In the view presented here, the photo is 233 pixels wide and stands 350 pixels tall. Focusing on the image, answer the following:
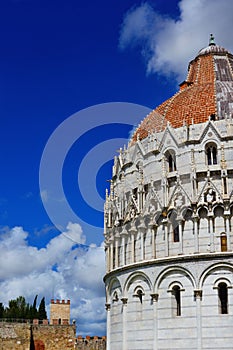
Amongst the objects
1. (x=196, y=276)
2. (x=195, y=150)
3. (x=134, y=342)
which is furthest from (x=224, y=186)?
(x=134, y=342)

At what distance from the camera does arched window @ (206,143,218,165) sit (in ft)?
113

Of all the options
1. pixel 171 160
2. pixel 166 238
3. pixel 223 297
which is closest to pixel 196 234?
pixel 166 238

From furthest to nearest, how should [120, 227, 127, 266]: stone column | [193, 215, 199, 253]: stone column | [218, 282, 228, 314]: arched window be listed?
[120, 227, 127, 266]: stone column < [193, 215, 199, 253]: stone column < [218, 282, 228, 314]: arched window

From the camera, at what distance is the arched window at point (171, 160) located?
35.6 m

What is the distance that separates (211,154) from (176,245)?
6.08m

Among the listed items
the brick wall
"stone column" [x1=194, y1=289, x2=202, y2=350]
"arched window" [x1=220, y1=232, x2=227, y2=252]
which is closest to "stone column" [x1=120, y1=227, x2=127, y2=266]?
"stone column" [x1=194, y1=289, x2=202, y2=350]

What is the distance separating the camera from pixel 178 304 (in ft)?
108

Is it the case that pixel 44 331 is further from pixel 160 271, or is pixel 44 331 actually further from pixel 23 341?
pixel 160 271

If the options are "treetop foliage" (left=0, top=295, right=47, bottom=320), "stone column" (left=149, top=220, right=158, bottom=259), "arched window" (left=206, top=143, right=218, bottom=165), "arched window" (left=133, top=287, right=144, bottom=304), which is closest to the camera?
"arched window" (left=206, top=143, right=218, bottom=165)

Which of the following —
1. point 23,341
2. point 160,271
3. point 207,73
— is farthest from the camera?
point 23,341

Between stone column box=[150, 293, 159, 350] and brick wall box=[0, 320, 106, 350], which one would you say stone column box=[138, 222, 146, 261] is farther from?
brick wall box=[0, 320, 106, 350]

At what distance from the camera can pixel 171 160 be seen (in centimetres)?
3591

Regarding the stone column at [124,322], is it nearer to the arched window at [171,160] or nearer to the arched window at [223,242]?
the arched window at [223,242]

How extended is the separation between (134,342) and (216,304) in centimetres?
630
